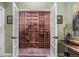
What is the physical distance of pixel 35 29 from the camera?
5.66 metres

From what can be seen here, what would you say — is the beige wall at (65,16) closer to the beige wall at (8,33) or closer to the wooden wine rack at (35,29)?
the wooden wine rack at (35,29)

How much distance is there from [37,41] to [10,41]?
1.56 m

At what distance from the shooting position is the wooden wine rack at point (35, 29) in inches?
220

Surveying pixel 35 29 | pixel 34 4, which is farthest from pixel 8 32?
pixel 35 29

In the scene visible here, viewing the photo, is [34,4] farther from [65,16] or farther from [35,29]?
[35,29]

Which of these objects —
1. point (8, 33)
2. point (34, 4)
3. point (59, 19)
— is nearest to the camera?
point (59, 19)

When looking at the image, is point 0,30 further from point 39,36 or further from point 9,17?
point 39,36

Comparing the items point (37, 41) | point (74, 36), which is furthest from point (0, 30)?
point (74, 36)

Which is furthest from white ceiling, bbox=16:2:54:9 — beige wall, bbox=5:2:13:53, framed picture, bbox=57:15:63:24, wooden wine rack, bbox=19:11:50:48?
wooden wine rack, bbox=19:11:50:48

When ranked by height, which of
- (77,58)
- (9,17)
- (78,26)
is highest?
(9,17)

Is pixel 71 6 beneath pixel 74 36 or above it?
above

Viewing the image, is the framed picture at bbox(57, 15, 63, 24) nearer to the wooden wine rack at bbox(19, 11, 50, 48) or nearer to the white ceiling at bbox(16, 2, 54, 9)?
the white ceiling at bbox(16, 2, 54, 9)

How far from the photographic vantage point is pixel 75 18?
428 cm

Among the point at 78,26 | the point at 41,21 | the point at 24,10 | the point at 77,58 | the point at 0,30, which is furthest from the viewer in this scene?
the point at 41,21
